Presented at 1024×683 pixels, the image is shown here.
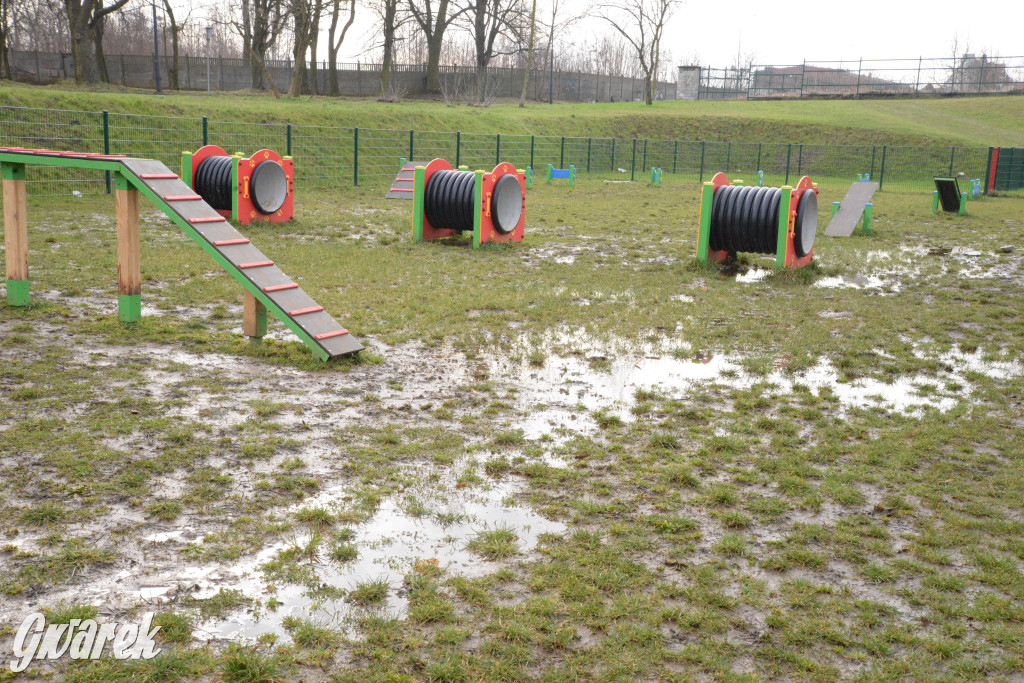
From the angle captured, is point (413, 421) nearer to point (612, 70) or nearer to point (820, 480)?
point (820, 480)

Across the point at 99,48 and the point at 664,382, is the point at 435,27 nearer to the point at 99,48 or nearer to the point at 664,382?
the point at 99,48

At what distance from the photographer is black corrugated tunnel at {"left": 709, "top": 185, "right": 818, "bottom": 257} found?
1166cm

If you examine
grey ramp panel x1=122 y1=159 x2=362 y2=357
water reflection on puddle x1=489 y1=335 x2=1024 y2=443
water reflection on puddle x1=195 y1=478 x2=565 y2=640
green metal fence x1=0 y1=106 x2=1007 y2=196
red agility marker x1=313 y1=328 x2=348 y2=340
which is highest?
green metal fence x1=0 y1=106 x2=1007 y2=196

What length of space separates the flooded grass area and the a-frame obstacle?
250mm

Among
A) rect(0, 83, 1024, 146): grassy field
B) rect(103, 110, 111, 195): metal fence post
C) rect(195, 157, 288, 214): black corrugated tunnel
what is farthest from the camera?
rect(0, 83, 1024, 146): grassy field

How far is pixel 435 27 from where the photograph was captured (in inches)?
1857

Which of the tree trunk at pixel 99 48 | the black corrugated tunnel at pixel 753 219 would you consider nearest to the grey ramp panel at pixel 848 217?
the black corrugated tunnel at pixel 753 219

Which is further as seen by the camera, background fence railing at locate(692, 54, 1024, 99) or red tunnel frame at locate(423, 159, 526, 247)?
background fence railing at locate(692, 54, 1024, 99)

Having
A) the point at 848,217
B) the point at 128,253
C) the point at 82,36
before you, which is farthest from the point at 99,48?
the point at 128,253

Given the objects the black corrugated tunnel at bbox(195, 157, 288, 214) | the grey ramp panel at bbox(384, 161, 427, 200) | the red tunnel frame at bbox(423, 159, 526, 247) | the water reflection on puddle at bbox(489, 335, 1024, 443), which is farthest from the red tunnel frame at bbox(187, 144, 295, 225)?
the water reflection on puddle at bbox(489, 335, 1024, 443)

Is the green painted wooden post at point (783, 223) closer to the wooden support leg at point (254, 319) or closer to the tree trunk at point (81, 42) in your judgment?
the wooden support leg at point (254, 319)

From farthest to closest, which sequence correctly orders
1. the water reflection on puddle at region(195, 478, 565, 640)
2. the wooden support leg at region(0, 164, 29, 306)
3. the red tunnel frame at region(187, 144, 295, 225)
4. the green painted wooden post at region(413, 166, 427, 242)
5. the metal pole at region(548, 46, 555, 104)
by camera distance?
1. the metal pole at region(548, 46, 555, 104)
2. the red tunnel frame at region(187, 144, 295, 225)
3. the green painted wooden post at region(413, 166, 427, 242)
4. the wooden support leg at region(0, 164, 29, 306)
5. the water reflection on puddle at region(195, 478, 565, 640)

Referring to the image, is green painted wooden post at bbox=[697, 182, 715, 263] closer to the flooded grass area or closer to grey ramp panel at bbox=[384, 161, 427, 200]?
the flooded grass area

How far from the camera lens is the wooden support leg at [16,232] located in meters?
7.96
